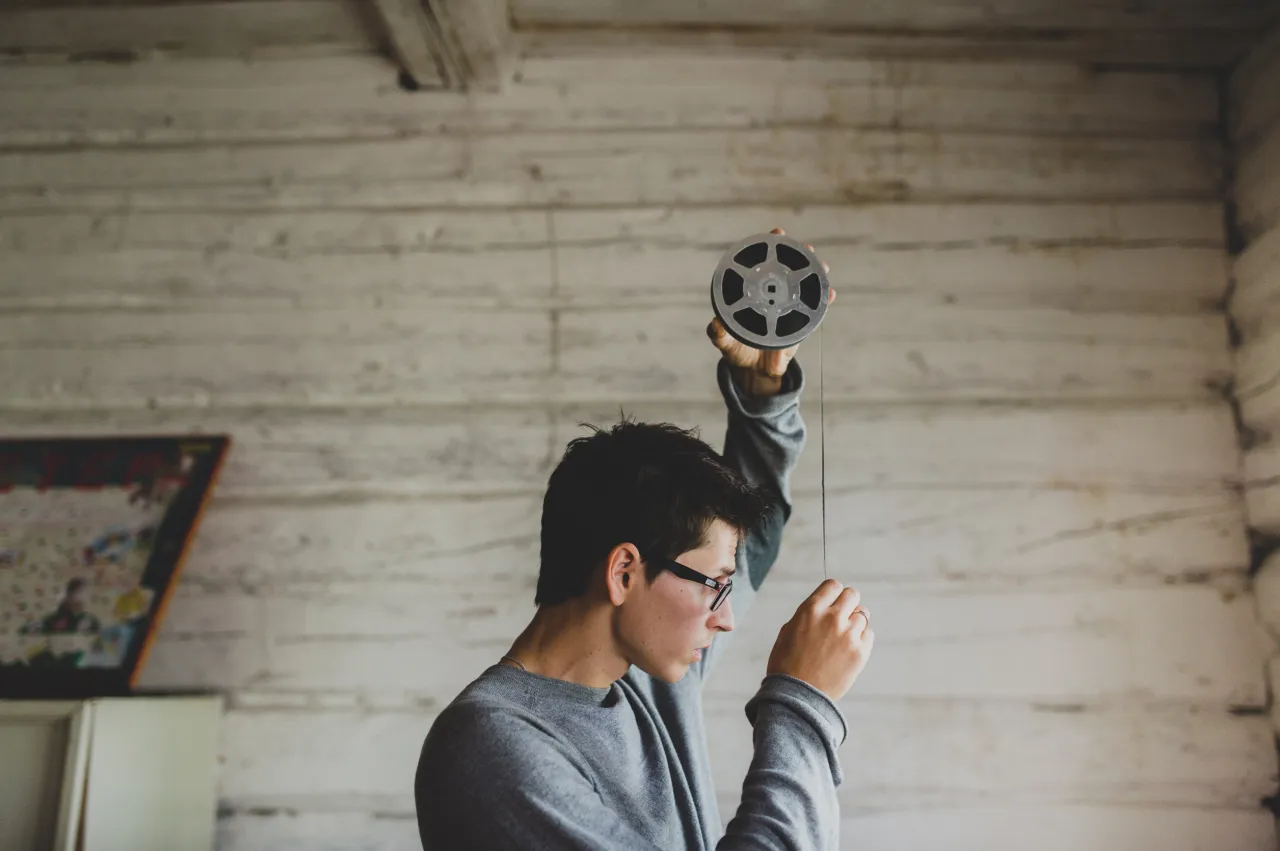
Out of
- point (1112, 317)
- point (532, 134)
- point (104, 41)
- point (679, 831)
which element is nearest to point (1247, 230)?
point (1112, 317)

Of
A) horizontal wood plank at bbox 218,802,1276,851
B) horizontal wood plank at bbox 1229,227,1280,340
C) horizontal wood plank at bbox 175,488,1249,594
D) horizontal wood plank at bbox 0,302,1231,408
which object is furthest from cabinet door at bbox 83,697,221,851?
horizontal wood plank at bbox 1229,227,1280,340

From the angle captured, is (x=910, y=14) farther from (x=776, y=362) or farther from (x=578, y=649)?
(x=578, y=649)

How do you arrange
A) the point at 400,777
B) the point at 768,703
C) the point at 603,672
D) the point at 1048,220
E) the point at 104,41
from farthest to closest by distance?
the point at 104,41
the point at 1048,220
the point at 400,777
the point at 603,672
the point at 768,703

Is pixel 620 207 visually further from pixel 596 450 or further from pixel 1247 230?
pixel 1247 230

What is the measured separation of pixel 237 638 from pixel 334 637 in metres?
0.22

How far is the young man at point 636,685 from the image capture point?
105cm

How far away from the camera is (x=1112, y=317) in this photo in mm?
2049

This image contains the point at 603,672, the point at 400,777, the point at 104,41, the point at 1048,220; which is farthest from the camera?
the point at 104,41

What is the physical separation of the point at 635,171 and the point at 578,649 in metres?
1.28

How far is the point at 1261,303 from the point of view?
1.93m

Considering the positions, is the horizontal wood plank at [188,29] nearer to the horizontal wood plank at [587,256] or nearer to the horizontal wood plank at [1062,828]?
the horizontal wood plank at [587,256]

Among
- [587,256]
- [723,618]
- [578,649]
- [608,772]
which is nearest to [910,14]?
[587,256]

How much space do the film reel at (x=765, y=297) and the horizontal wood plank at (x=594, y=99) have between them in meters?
0.99

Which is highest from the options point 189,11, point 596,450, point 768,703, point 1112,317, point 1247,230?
point 189,11
